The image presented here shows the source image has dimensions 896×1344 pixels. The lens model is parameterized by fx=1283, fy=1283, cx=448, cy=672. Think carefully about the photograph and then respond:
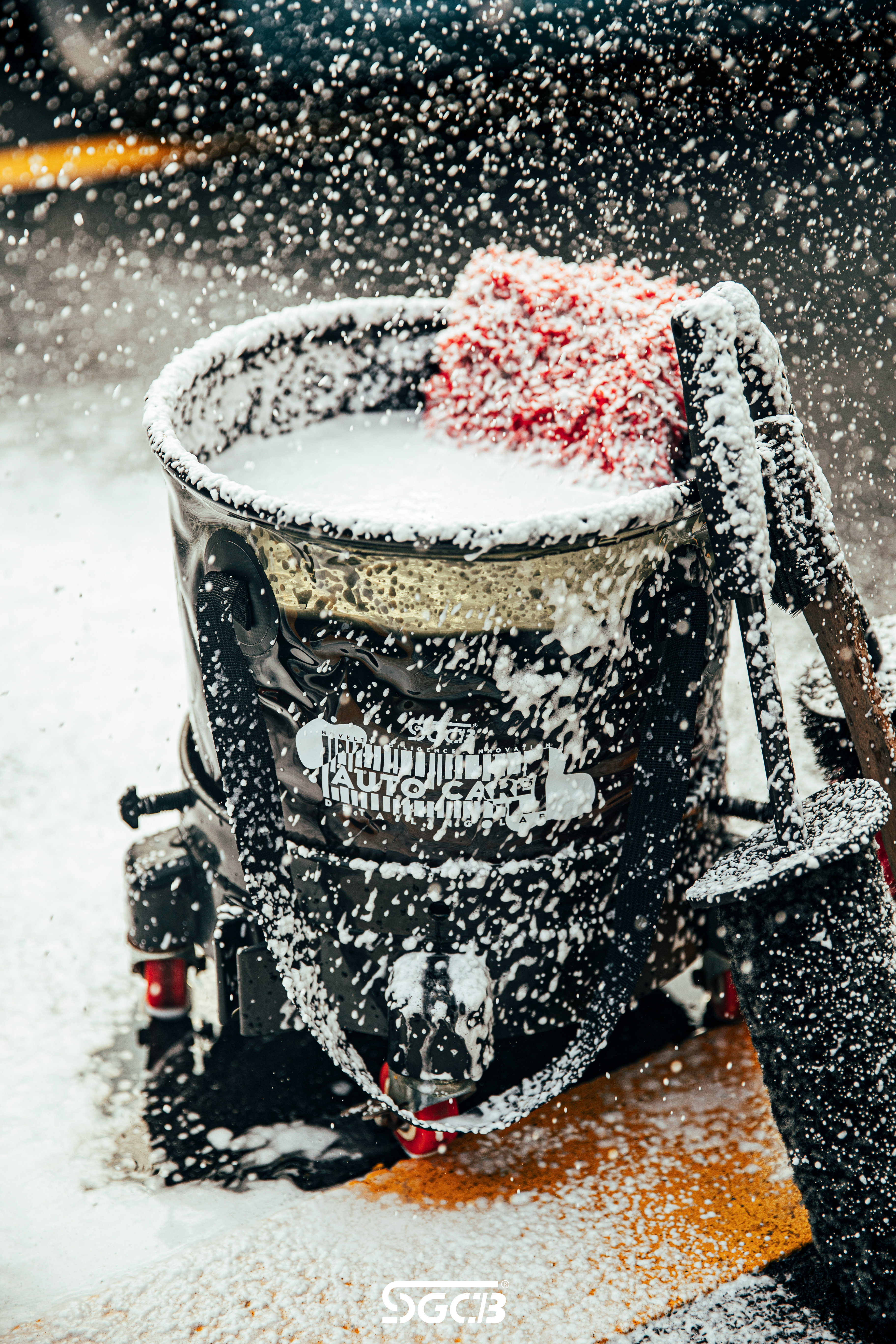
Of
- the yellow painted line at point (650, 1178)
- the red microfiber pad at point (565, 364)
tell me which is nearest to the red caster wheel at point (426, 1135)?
the yellow painted line at point (650, 1178)

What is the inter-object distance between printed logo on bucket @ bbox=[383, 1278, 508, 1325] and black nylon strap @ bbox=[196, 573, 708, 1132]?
0.70 feet

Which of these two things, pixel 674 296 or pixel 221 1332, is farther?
pixel 674 296

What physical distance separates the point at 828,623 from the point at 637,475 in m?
0.38

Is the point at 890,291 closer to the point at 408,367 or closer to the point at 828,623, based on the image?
the point at 408,367

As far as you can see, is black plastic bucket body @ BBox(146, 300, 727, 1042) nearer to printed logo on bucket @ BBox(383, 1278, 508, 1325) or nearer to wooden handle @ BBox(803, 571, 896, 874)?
wooden handle @ BBox(803, 571, 896, 874)

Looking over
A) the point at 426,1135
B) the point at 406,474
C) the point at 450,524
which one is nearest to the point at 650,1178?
the point at 426,1135

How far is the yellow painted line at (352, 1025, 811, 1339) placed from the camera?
1883 millimetres

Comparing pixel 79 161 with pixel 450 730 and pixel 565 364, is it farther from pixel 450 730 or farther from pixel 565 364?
pixel 450 730

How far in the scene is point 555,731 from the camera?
5.98 ft

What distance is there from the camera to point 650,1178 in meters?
2.04

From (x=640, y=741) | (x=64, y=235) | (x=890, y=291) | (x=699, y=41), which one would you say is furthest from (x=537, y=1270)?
(x=699, y=41)

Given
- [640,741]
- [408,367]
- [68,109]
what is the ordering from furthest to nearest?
[68,109], [408,367], [640,741]

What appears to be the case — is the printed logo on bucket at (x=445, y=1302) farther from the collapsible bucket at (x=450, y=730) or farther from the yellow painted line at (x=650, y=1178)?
the collapsible bucket at (x=450, y=730)

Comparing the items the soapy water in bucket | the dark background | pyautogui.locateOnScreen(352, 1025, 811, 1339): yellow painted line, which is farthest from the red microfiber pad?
the dark background
